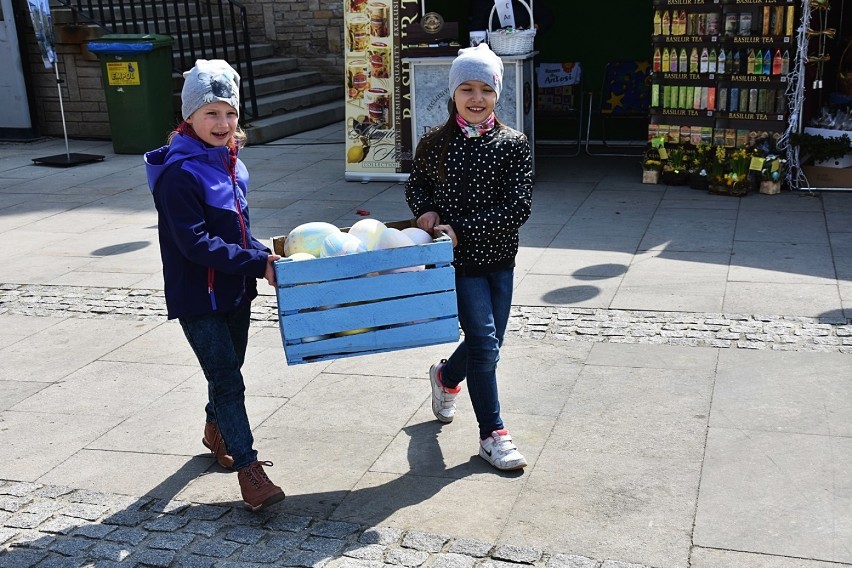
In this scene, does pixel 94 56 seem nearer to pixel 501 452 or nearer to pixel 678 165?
pixel 678 165

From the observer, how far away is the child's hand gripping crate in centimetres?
375

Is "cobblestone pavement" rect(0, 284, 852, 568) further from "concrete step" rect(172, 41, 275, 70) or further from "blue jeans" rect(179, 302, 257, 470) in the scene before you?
"concrete step" rect(172, 41, 275, 70)

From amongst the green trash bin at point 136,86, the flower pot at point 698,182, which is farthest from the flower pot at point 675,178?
the green trash bin at point 136,86

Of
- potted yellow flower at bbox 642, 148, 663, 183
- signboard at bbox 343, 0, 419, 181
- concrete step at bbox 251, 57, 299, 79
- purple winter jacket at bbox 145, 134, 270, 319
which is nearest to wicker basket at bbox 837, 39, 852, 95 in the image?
potted yellow flower at bbox 642, 148, 663, 183

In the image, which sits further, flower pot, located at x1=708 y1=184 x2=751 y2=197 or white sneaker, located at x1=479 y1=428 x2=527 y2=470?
flower pot, located at x1=708 y1=184 x2=751 y2=197

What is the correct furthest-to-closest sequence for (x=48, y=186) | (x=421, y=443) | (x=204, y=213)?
(x=48, y=186), (x=421, y=443), (x=204, y=213)

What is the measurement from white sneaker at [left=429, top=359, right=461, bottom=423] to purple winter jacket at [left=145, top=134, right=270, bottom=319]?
44.8 inches

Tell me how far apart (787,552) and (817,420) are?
4.03ft

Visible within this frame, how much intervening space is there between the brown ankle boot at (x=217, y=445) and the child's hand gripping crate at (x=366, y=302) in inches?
32.2

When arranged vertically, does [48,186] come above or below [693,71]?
below

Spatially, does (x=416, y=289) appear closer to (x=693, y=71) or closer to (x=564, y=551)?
(x=564, y=551)

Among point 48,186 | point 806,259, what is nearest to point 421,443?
point 806,259

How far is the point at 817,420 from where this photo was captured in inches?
182

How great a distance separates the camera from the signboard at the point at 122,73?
12.5 metres
